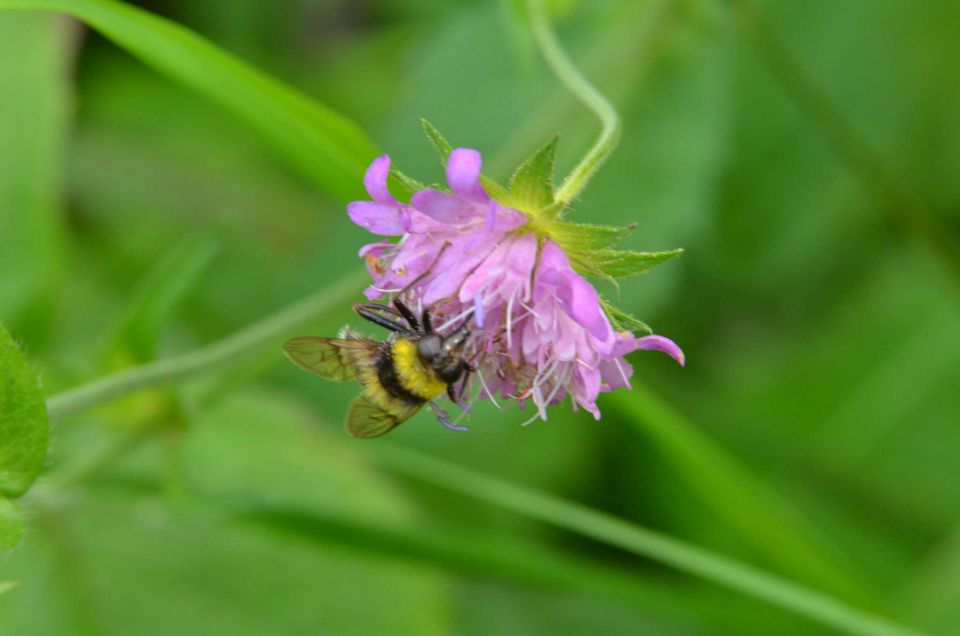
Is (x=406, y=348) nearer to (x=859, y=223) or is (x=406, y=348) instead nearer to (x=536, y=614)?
(x=536, y=614)

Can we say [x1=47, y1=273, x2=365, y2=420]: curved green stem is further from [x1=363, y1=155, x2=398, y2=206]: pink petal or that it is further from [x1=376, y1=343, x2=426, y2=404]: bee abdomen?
[x1=363, y1=155, x2=398, y2=206]: pink petal

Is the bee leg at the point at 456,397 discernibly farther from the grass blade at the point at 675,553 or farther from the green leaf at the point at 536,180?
the grass blade at the point at 675,553

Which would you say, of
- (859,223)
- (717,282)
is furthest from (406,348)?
(859,223)

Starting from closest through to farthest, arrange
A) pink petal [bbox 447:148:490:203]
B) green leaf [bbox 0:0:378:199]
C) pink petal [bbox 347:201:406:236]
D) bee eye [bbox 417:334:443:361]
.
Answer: pink petal [bbox 447:148:490:203]
pink petal [bbox 347:201:406:236]
bee eye [bbox 417:334:443:361]
green leaf [bbox 0:0:378:199]

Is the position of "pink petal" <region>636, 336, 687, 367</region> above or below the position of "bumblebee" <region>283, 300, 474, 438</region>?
above

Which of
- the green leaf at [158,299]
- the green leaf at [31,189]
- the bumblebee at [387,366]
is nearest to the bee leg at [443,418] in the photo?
the bumblebee at [387,366]

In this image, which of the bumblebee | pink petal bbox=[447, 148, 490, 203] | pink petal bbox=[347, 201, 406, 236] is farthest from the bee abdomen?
pink petal bbox=[447, 148, 490, 203]
